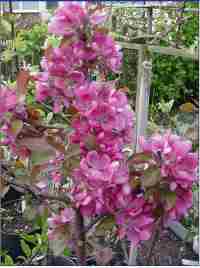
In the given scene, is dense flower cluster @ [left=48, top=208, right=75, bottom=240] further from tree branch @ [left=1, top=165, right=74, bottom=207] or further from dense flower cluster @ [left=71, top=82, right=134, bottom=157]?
dense flower cluster @ [left=71, top=82, right=134, bottom=157]

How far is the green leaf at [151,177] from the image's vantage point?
85 cm

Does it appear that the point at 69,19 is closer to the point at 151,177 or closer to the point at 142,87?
the point at 151,177

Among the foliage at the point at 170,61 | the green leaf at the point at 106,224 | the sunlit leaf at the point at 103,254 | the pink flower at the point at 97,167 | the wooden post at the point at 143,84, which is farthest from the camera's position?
the foliage at the point at 170,61

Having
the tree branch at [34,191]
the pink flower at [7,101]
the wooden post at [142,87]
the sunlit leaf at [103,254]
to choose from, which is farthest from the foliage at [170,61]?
the pink flower at [7,101]

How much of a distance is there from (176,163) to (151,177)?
0.05m

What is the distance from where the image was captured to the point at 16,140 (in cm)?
89

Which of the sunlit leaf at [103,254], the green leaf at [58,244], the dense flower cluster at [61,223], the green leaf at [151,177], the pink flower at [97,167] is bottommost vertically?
the sunlit leaf at [103,254]

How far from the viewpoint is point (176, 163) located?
844mm

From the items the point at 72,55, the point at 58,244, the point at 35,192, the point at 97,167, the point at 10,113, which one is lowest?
the point at 58,244

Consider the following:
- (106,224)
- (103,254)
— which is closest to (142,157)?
(106,224)

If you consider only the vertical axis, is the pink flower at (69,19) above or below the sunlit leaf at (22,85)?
above

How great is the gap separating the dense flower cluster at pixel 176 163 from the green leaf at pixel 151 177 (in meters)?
0.01

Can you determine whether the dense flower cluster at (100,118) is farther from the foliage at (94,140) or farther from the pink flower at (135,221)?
the pink flower at (135,221)

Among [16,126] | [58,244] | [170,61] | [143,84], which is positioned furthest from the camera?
[170,61]
